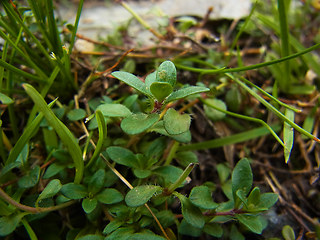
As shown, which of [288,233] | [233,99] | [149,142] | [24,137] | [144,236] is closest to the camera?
[144,236]

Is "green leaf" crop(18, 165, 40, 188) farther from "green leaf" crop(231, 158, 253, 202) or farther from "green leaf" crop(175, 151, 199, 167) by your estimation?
"green leaf" crop(231, 158, 253, 202)

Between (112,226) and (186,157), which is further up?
(186,157)

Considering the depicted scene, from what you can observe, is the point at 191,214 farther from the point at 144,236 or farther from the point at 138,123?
the point at 138,123

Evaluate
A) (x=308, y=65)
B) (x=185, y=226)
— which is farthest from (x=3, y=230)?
(x=308, y=65)

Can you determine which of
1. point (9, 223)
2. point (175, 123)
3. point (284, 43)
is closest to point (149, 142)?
point (175, 123)

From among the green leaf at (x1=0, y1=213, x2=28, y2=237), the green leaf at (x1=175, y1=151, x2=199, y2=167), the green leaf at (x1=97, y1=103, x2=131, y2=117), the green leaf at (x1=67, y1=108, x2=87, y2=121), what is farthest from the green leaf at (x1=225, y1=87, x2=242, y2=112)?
the green leaf at (x1=0, y1=213, x2=28, y2=237)
